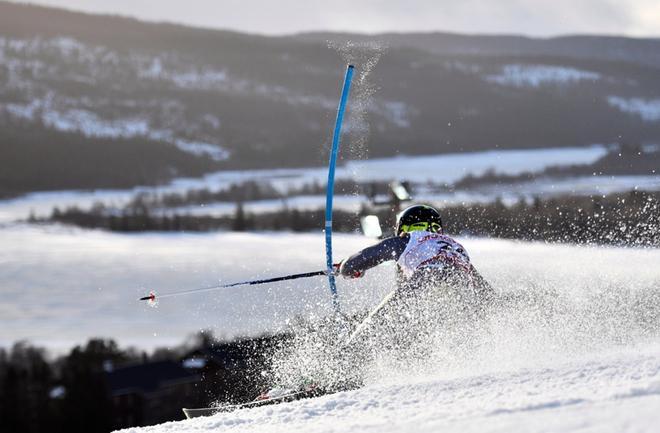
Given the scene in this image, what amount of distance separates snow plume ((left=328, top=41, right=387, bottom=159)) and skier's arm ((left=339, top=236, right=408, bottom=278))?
64.9 inches

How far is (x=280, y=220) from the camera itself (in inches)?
5566

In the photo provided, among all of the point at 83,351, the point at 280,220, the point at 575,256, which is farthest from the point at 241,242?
the point at 575,256

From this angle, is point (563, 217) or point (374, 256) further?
point (563, 217)

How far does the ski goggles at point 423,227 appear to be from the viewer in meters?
8.94

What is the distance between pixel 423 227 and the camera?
352 inches

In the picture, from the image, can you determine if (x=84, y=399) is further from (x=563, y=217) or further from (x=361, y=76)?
(x=361, y=76)

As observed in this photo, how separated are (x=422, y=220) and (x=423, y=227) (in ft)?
0.24

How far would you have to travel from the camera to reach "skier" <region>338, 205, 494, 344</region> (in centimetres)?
841

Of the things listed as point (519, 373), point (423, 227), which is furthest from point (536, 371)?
point (423, 227)

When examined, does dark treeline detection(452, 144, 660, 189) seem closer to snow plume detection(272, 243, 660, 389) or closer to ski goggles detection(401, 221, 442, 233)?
snow plume detection(272, 243, 660, 389)

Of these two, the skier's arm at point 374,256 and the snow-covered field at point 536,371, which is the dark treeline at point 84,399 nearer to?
the snow-covered field at point 536,371

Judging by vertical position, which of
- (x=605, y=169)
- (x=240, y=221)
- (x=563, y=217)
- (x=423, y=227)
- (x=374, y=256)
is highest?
(x=240, y=221)

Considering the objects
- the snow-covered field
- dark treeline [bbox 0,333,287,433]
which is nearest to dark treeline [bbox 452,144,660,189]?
dark treeline [bbox 0,333,287,433]

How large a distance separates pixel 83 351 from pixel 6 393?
15.7m
